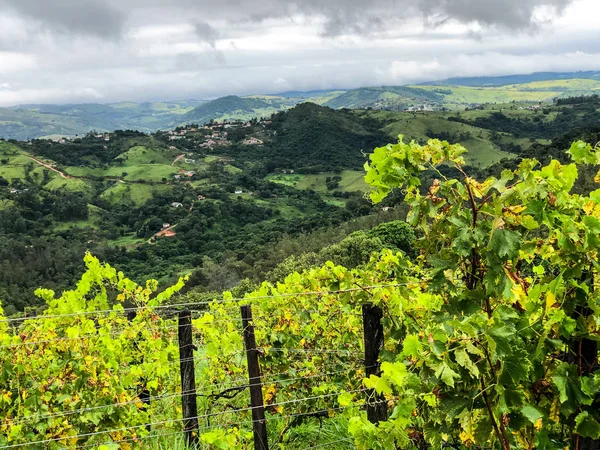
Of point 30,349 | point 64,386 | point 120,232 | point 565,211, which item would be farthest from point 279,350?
point 120,232

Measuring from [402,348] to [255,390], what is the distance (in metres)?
1.49

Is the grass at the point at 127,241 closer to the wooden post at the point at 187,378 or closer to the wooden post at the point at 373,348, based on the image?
the wooden post at the point at 187,378

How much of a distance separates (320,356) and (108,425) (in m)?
2.36

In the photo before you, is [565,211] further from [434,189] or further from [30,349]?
[30,349]

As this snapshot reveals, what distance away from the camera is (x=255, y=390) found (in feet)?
14.4

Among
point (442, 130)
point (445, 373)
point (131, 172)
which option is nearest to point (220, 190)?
point (131, 172)

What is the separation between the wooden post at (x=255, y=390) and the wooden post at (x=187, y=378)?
1.86 ft

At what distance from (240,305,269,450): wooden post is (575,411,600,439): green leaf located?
8.79 feet

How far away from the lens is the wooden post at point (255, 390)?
172 inches

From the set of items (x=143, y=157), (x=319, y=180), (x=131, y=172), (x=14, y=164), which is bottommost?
(x=319, y=180)

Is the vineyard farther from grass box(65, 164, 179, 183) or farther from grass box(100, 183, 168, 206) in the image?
grass box(65, 164, 179, 183)

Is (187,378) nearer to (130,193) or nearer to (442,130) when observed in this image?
(130,193)

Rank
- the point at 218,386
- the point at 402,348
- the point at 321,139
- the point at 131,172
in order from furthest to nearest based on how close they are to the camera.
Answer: the point at 321,139 → the point at 131,172 → the point at 218,386 → the point at 402,348

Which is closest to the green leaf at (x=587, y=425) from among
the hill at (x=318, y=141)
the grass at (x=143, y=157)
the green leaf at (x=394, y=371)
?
the green leaf at (x=394, y=371)
